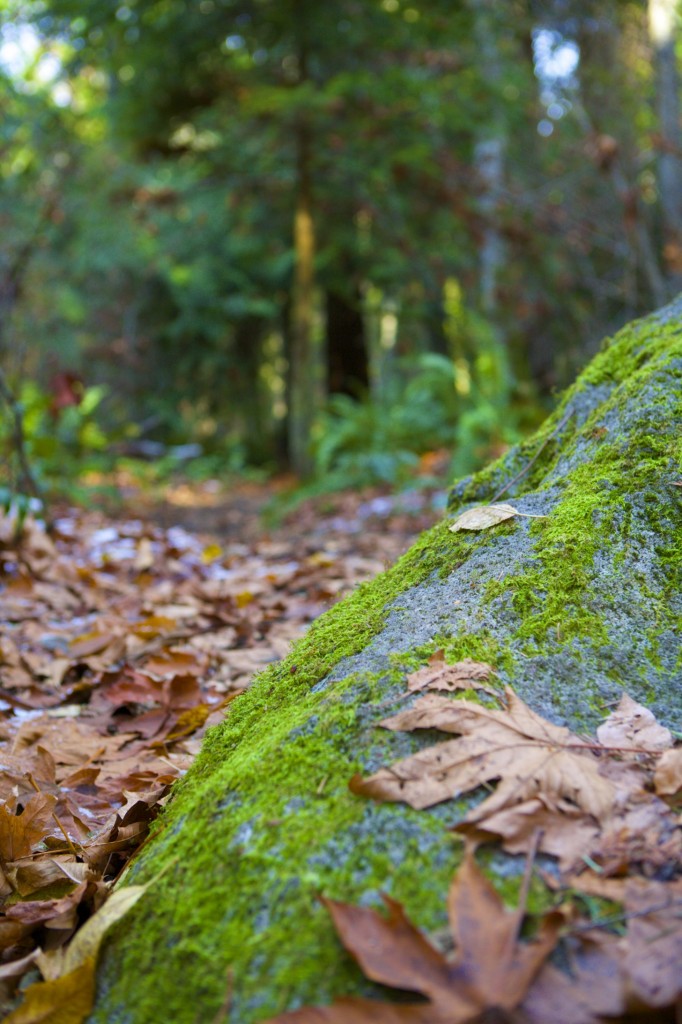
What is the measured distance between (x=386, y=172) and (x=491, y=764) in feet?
28.6

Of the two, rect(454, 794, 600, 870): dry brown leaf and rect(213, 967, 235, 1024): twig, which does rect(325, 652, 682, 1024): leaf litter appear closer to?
rect(454, 794, 600, 870): dry brown leaf

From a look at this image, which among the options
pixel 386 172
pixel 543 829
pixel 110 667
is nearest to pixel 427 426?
pixel 386 172

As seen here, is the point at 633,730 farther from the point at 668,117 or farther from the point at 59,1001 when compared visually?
the point at 668,117

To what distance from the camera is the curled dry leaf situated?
165 centimetres

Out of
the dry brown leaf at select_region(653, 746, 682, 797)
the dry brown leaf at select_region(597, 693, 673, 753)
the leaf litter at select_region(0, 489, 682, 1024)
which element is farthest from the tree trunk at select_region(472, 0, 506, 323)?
the dry brown leaf at select_region(653, 746, 682, 797)

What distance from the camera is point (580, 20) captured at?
8.41 meters

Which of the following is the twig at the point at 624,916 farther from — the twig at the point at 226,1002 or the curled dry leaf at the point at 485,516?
the curled dry leaf at the point at 485,516

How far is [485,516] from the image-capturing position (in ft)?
5.60

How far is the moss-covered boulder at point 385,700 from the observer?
39.1 inches

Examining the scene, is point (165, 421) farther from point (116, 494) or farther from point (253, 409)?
point (116, 494)

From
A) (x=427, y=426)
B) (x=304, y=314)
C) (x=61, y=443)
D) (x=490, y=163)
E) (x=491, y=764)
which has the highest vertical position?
(x=490, y=163)

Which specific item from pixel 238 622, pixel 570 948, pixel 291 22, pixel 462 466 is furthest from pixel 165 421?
pixel 570 948

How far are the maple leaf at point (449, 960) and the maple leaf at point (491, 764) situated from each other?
144mm

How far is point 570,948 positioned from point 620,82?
8978 mm
